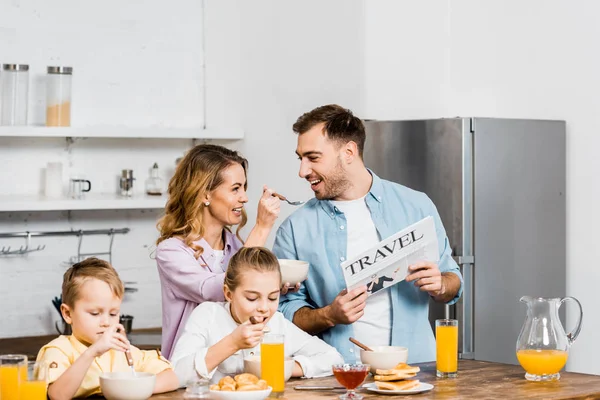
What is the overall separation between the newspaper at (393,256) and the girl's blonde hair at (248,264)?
251 millimetres

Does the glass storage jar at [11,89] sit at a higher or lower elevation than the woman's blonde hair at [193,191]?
higher

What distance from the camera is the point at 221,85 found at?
17.9 feet

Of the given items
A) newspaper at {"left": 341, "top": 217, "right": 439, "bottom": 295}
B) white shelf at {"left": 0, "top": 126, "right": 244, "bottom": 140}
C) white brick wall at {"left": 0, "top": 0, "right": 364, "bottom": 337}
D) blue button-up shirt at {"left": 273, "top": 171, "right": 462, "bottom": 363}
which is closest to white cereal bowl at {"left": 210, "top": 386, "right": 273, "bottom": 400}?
newspaper at {"left": 341, "top": 217, "right": 439, "bottom": 295}

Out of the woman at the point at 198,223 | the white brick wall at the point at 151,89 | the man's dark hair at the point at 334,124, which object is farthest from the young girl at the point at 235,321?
the white brick wall at the point at 151,89

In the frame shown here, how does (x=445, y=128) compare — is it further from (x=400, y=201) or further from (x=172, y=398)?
(x=172, y=398)

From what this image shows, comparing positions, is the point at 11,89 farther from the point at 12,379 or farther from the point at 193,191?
the point at 12,379

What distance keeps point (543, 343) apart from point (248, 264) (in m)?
0.86

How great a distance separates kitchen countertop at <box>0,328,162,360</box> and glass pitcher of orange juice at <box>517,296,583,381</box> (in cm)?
239

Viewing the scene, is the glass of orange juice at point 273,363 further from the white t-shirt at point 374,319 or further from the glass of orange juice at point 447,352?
the white t-shirt at point 374,319

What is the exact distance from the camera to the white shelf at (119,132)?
4785 millimetres

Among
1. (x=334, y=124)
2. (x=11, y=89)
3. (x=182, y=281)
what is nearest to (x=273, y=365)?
(x=182, y=281)

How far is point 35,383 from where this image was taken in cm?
218

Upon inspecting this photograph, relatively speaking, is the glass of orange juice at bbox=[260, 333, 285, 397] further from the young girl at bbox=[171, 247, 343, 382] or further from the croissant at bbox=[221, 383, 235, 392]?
the croissant at bbox=[221, 383, 235, 392]

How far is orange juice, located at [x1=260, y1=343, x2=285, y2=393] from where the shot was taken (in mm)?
2428
